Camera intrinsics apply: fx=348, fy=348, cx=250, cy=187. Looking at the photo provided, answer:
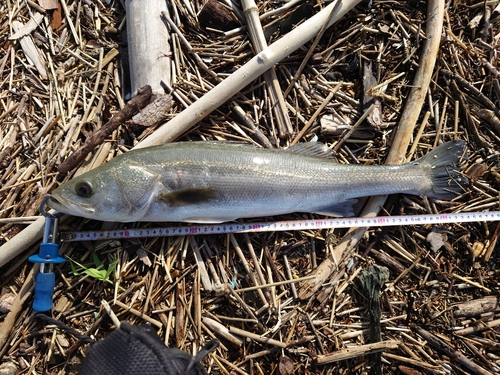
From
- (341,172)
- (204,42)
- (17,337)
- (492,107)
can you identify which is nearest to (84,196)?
(17,337)

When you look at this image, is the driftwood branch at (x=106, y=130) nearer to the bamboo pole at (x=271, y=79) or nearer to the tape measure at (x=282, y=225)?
the tape measure at (x=282, y=225)

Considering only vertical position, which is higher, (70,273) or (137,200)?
(137,200)

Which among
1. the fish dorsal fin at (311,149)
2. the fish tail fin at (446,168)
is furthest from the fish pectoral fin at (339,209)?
the fish tail fin at (446,168)

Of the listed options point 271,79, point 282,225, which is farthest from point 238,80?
point 282,225

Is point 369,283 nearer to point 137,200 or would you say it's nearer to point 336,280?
point 336,280

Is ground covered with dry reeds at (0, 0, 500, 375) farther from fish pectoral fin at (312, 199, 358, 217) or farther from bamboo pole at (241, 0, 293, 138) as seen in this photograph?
fish pectoral fin at (312, 199, 358, 217)

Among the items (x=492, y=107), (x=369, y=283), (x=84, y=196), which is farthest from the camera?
(x=492, y=107)

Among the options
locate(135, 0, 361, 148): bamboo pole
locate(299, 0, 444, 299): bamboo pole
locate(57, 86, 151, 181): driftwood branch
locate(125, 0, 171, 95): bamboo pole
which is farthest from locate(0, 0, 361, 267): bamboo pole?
locate(299, 0, 444, 299): bamboo pole
